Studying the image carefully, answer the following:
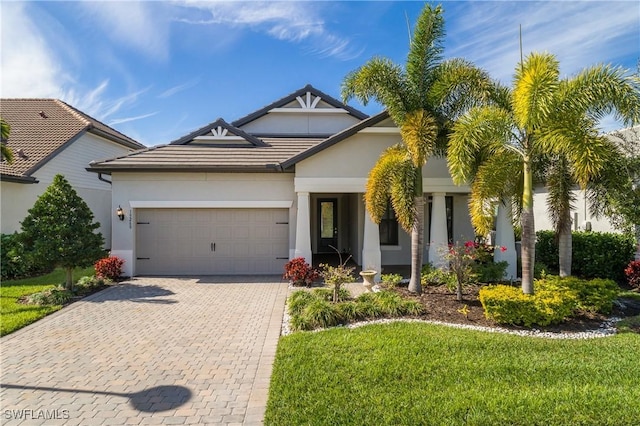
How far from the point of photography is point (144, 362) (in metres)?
5.57

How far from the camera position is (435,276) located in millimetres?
9945

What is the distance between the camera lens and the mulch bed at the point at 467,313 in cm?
700

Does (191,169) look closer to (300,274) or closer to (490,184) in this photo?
(300,274)

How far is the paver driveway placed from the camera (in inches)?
167

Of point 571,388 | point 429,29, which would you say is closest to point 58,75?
point 429,29

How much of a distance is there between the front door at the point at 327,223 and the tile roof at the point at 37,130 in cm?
1243

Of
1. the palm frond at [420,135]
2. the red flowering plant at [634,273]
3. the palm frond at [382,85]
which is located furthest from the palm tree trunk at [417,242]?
the red flowering plant at [634,273]

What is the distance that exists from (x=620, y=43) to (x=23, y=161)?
21.5 meters

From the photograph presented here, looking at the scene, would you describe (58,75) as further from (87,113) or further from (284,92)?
(87,113)

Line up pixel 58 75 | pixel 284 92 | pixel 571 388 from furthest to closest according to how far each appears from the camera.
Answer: pixel 284 92
pixel 58 75
pixel 571 388

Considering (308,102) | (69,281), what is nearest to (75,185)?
(69,281)

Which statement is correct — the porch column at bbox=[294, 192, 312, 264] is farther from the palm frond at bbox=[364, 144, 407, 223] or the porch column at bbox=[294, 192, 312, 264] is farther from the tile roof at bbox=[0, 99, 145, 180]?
the tile roof at bbox=[0, 99, 145, 180]

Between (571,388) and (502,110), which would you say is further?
(502,110)

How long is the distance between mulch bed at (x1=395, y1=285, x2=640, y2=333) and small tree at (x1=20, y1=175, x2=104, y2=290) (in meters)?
9.05
